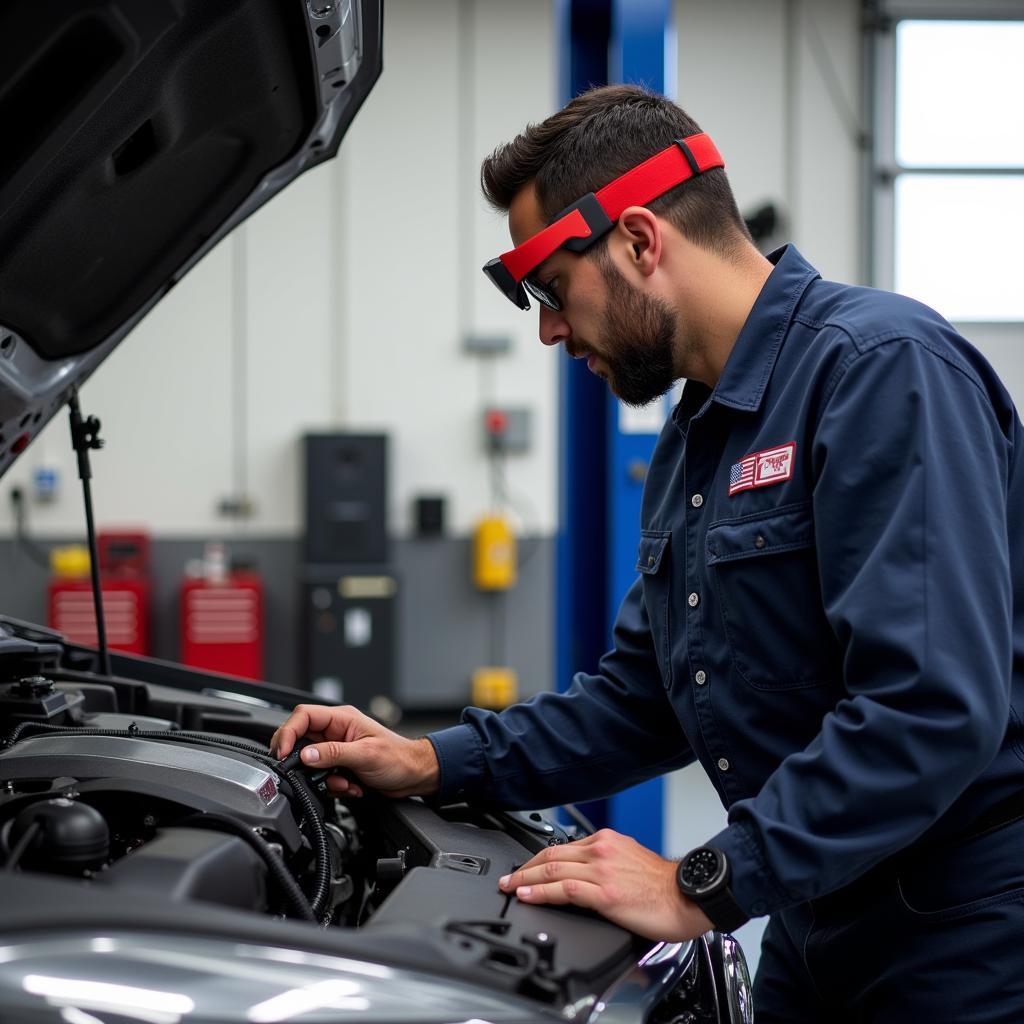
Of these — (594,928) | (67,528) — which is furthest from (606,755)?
(67,528)

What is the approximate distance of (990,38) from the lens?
5.80 metres

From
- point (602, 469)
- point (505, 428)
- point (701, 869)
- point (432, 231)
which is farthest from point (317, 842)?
point (432, 231)

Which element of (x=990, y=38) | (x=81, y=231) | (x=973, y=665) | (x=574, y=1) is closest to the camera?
(x=973, y=665)

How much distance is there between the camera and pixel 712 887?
954mm

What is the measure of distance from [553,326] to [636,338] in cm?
11

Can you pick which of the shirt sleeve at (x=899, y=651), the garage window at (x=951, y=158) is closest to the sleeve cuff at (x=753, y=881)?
the shirt sleeve at (x=899, y=651)

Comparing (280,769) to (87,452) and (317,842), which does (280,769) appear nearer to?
(317,842)

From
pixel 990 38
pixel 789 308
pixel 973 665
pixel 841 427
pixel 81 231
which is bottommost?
pixel 973 665

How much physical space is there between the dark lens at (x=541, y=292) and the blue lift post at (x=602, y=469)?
5.09 ft

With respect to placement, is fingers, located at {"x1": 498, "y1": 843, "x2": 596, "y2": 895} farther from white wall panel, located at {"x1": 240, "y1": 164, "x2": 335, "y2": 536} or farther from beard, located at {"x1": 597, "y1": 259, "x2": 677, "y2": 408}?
white wall panel, located at {"x1": 240, "y1": 164, "x2": 335, "y2": 536}

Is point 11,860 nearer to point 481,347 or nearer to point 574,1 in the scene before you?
point 574,1

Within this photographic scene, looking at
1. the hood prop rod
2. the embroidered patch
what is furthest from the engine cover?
the embroidered patch

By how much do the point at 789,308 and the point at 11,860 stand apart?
969mm

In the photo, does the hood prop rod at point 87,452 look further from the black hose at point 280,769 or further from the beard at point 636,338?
the beard at point 636,338
